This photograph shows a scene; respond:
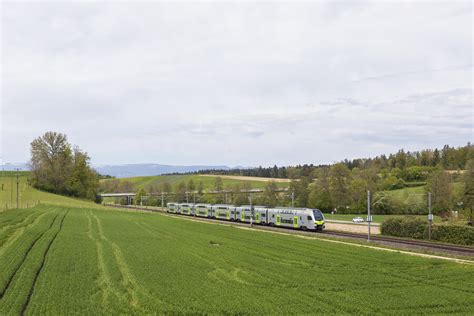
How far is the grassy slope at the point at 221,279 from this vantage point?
19625 mm

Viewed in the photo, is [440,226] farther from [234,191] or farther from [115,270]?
[234,191]

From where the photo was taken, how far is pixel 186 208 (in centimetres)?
12100

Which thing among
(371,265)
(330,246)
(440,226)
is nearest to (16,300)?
(371,265)

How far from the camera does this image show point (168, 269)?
91.9 ft

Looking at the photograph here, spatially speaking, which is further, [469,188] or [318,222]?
[469,188]

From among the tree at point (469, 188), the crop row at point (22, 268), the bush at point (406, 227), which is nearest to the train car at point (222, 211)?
the bush at point (406, 227)

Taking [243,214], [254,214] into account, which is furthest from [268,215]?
[243,214]

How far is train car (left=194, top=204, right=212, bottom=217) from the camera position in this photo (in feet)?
346

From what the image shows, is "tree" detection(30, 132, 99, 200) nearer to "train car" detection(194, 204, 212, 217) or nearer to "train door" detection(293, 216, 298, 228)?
"train car" detection(194, 204, 212, 217)

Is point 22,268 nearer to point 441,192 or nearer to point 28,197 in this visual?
point 441,192

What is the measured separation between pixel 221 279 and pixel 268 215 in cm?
5247

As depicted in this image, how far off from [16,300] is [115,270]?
26.4ft

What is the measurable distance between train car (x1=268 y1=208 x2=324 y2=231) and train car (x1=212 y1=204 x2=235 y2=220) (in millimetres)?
18896

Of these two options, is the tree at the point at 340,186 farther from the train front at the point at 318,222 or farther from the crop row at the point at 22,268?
the crop row at the point at 22,268
